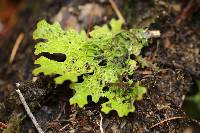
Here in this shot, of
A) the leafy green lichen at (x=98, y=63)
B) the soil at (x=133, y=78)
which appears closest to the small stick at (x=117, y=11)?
the soil at (x=133, y=78)

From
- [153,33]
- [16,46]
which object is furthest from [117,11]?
[16,46]

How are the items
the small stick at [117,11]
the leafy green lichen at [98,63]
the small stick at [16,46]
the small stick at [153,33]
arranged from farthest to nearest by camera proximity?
1. the small stick at [16,46]
2. the small stick at [117,11]
3. the small stick at [153,33]
4. the leafy green lichen at [98,63]

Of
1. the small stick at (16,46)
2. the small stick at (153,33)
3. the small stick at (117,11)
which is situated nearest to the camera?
the small stick at (153,33)

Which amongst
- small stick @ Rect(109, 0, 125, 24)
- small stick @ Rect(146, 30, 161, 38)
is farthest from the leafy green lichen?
small stick @ Rect(109, 0, 125, 24)

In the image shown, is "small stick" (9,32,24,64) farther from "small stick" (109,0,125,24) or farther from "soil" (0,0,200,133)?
"small stick" (109,0,125,24)

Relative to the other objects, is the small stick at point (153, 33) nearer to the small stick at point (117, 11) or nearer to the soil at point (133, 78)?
the soil at point (133, 78)

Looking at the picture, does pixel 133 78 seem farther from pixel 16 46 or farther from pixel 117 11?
pixel 16 46
